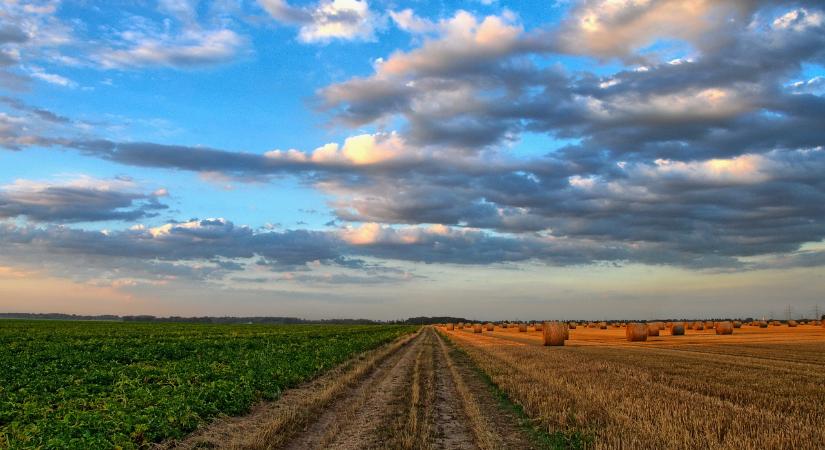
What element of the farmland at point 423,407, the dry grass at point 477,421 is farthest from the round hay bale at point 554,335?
the dry grass at point 477,421

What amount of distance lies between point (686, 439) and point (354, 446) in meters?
5.86

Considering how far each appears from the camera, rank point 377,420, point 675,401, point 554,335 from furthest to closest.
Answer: point 554,335
point 675,401
point 377,420

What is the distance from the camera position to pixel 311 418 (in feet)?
45.6

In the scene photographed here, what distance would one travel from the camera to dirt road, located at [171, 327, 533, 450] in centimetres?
1116

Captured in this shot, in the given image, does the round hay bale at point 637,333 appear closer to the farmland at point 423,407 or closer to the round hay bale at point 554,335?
the round hay bale at point 554,335

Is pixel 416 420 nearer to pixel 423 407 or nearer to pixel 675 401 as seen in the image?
pixel 423 407

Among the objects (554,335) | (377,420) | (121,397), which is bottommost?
(377,420)

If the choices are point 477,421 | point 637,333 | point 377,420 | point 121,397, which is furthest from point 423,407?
point 637,333

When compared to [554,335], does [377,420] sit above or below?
below

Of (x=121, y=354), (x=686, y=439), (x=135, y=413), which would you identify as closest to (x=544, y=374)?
(x=686, y=439)

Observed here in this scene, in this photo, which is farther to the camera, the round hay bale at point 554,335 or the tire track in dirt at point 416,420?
the round hay bale at point 554,335

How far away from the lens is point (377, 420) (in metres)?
13.3

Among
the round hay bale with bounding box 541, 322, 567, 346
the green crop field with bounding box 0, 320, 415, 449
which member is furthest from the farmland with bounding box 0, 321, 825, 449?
the round hay bale with bounding box 541, 322, 567, 346

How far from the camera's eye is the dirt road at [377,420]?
1116 centimetres
